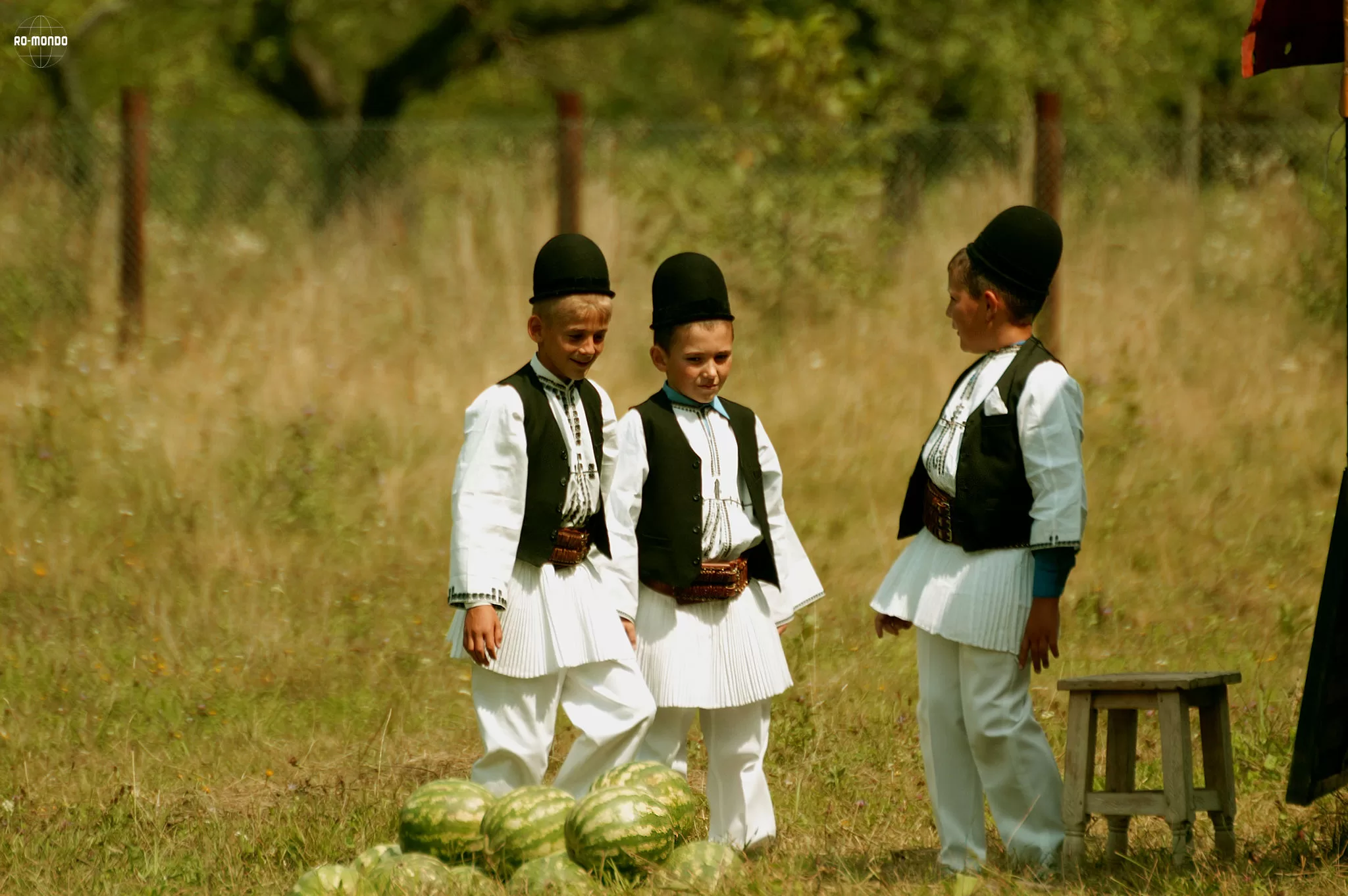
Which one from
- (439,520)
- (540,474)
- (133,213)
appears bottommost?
(439,520)

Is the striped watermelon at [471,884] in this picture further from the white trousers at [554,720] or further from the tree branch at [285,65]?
the tree branch at [285,65]

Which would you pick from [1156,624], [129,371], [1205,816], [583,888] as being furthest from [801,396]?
[583,888]

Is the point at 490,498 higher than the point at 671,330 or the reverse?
the reverse

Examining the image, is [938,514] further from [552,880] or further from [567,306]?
[552,880]

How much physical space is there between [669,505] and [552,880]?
1314 mm

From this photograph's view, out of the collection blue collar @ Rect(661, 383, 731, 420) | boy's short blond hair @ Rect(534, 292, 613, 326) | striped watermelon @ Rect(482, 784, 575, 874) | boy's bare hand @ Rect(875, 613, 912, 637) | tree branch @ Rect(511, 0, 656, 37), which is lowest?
striped watermelon @ Rect(482, 784, 575, 874)

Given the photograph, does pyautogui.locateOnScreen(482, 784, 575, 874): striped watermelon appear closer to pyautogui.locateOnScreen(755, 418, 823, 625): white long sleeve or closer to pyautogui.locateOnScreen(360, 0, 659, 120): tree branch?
pyautogui.locateOnScreen(755, 418, 823, 625): white long sleeve

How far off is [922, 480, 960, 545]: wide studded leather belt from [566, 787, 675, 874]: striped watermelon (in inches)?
48.5

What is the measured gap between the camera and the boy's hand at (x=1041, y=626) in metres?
4.40

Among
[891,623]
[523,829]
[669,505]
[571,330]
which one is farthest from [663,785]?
[571,330]

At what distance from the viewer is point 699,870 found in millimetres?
4023

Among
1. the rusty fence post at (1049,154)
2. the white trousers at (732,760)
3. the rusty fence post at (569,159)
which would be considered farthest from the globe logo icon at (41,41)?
the white trousers at (732,760)

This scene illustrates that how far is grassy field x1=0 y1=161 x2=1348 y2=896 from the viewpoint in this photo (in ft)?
17.1

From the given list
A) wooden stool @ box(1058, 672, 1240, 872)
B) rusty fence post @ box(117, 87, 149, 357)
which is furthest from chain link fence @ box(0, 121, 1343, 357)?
wooden stool @ box(1058, 672, 1240, 872)
